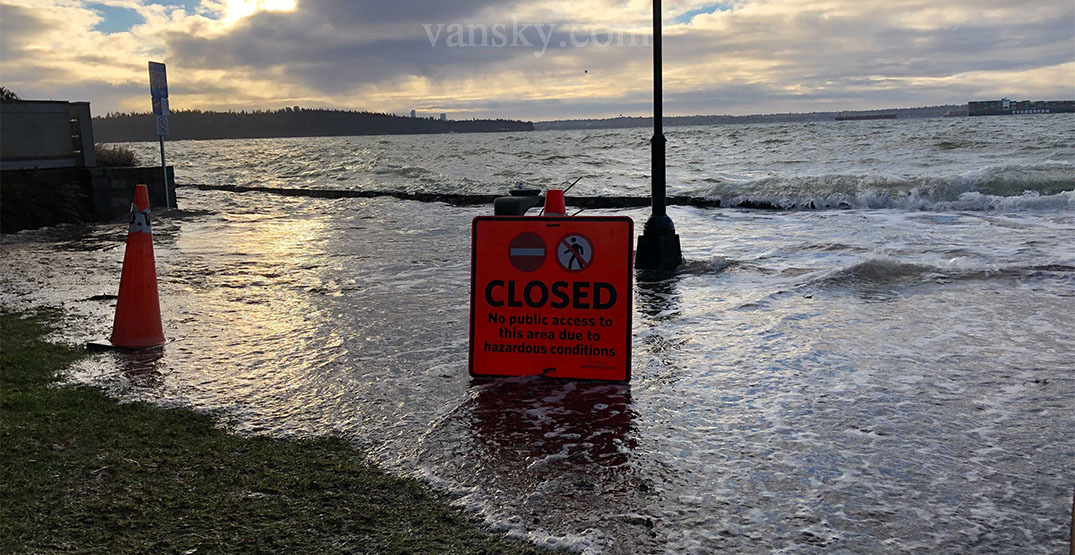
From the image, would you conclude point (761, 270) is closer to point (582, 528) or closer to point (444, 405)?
point (444, 405)

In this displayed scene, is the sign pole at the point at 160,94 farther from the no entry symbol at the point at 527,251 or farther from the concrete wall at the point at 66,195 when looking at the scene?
the no entry symbol at the point at 527,251

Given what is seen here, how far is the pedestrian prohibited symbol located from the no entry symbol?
122 mm

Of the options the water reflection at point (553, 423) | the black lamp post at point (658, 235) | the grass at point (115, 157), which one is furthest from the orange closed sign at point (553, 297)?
the grass at point (115, 157)

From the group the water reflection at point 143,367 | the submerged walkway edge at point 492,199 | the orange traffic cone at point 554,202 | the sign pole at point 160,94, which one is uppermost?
the sign pole at point 160,94

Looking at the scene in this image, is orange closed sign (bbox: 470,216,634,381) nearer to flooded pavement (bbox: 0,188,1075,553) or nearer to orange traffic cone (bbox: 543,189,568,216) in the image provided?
flooded pavement (bbox: 0,188,1075,553)

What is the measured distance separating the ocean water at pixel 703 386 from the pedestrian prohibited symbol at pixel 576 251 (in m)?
0.76

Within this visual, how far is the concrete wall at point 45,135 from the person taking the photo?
16.0m

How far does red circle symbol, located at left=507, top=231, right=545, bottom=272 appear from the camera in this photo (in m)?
4.87

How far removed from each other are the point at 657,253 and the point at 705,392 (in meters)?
4.72

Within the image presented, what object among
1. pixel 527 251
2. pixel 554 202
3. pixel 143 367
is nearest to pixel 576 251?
pixel 527 251

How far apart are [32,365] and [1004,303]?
7.64m

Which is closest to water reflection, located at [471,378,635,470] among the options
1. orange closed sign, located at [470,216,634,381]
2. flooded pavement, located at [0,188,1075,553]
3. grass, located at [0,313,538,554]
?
flooded pavement, located at [0,188,1075,553]

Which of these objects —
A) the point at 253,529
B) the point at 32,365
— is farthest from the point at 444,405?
the point at 32,365

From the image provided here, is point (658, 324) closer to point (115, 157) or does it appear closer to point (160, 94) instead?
point (160, 94)
